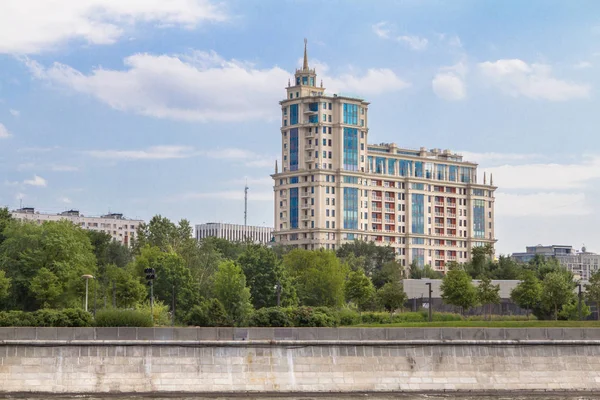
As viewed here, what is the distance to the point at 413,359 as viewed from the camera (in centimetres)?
6119

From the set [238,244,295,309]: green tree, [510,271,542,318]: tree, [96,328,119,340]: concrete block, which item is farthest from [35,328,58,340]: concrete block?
[510,271,542,318]: tree

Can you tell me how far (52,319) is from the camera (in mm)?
65000

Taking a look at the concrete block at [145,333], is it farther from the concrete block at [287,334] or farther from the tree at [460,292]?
the tree at [460,292]

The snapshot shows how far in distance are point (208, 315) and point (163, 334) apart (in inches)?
1045

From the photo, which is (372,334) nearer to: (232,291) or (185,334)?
(185,334)

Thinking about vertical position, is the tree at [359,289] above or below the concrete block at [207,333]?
above

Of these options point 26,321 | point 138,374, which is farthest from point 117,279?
point 138,374

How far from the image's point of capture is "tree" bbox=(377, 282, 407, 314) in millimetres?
114938

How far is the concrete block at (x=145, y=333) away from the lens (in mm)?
58531

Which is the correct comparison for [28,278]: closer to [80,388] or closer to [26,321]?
[26,321]

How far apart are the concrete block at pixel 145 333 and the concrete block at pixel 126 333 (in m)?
0.24

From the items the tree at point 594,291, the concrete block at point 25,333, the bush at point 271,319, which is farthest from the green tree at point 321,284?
the concrete block at point 25,333

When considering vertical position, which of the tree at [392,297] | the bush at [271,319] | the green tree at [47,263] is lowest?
the bush at [271,319]

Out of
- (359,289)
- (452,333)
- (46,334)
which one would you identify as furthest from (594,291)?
(46,334)
